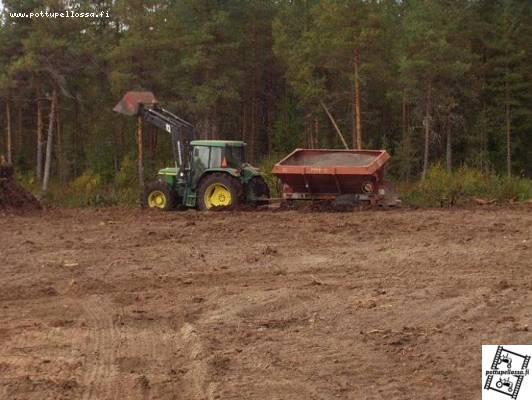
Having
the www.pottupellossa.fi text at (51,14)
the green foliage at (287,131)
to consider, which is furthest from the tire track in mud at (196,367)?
the green foliage at (287,131)

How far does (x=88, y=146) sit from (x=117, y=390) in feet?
139

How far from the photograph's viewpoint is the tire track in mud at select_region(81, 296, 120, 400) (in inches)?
223

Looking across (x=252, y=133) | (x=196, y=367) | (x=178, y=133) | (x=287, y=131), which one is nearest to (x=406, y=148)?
(x=287, y=131)

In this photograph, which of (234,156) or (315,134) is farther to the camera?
(315,134)

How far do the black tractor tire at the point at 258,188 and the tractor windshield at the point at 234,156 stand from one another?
51 cm

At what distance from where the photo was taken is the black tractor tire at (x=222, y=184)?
1823 centimetres

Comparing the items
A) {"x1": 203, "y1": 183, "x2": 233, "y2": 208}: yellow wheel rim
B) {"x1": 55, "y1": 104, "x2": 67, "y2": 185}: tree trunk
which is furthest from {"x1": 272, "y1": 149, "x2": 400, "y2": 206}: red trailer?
{"x1": 55, "y1": 104, "x2": 67, "y2": 185}: tree trunk

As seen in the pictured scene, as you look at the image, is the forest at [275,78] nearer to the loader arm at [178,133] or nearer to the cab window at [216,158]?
the loader arm at [178,133]

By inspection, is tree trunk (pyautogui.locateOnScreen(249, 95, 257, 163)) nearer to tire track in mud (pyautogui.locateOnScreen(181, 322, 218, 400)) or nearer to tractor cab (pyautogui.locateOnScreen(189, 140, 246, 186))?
tractor cab (pyautogui.locateOnScreen(189, 140, 246, 186))

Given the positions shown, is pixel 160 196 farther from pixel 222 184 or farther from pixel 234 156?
pixel 234 156

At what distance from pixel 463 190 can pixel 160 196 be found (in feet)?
29.0

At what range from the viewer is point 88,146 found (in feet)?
153

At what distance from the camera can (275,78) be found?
153 feet

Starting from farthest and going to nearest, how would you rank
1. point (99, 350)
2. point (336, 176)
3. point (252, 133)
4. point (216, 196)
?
point (252, 133)
point (216, 196)
point (336, 176)
point (99, 350)
